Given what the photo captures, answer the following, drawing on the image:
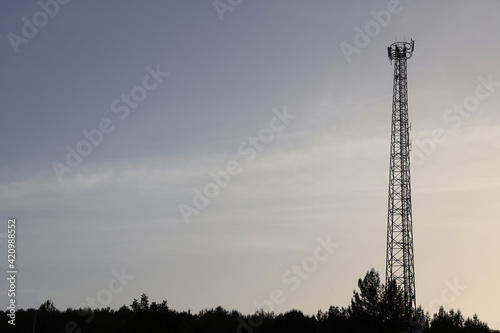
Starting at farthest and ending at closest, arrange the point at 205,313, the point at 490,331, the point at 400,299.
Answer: the point at 205,313 < the point at 490,331 < the point at 400,299

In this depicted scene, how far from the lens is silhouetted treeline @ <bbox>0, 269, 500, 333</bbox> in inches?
2480

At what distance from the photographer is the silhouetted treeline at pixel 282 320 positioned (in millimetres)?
62991

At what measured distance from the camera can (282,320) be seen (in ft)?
247

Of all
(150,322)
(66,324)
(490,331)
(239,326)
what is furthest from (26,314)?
(490,331)

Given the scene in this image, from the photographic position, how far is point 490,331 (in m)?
81.7

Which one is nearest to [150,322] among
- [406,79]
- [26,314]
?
[406,79]

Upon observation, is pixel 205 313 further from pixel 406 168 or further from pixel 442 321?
pixel 406 168

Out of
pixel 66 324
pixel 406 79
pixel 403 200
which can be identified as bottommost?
pixel 66 324

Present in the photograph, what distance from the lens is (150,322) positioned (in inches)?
2402

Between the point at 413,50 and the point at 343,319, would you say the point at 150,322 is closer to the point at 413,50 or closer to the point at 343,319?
the point at 343,319

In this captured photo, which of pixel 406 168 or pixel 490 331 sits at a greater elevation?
pixel 406 168

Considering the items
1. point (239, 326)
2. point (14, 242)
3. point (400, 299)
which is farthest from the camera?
point (239, 326)

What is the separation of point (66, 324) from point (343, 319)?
47823 mm

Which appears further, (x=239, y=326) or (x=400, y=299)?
(x=239, y=326)
